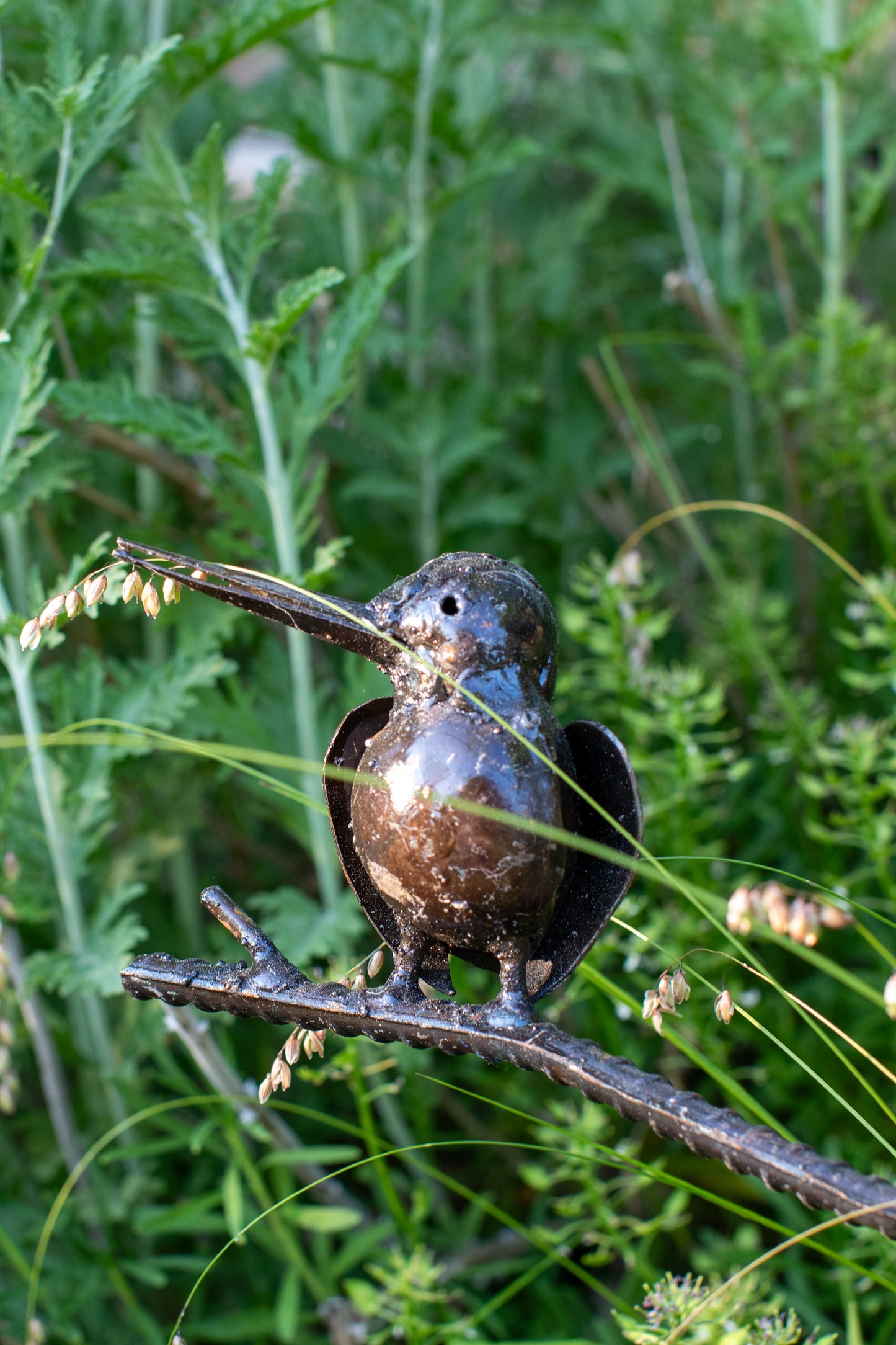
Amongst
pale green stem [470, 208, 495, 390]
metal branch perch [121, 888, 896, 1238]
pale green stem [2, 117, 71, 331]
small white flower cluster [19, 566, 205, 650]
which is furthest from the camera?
pale green stem [470, 208, 495, 390]

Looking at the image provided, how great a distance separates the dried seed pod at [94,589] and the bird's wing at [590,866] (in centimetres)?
28

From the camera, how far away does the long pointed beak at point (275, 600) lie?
0.59 m

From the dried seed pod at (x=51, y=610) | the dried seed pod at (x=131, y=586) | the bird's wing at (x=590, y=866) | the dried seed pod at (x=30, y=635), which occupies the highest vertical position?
the dried seed pod at (x=131, y=586)

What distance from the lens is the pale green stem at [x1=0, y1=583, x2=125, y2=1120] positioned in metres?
0.90

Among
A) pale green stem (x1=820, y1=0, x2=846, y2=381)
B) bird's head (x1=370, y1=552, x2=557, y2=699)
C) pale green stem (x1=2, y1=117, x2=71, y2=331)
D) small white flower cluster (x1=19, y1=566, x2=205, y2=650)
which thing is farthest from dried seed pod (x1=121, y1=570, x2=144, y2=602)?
pale green stem (x1=820, y1=0, x2=846, y2=381)

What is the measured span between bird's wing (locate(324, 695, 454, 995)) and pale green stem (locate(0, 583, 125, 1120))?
0.28 meters

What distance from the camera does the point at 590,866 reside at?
0.66 m

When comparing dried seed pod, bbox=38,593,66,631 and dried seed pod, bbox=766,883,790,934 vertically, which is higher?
dried seed pod, bbox=38,593,66,631

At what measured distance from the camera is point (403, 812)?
1.93 ft

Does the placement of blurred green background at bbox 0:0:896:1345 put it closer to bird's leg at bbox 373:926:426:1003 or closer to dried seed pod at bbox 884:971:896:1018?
dried seed pod at bbox 884:971:896:1018

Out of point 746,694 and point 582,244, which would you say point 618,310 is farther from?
point 746,694

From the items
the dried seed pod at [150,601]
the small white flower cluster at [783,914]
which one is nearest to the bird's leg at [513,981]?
the small white flower cluster at [783,914]

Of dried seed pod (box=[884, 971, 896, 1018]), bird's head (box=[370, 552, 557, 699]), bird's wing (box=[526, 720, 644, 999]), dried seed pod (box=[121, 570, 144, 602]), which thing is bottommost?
dried seed pod (box=[884, 971, 896, 1018])

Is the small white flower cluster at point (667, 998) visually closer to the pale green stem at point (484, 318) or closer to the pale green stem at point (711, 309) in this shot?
the pale green stem at point (711, 309)
